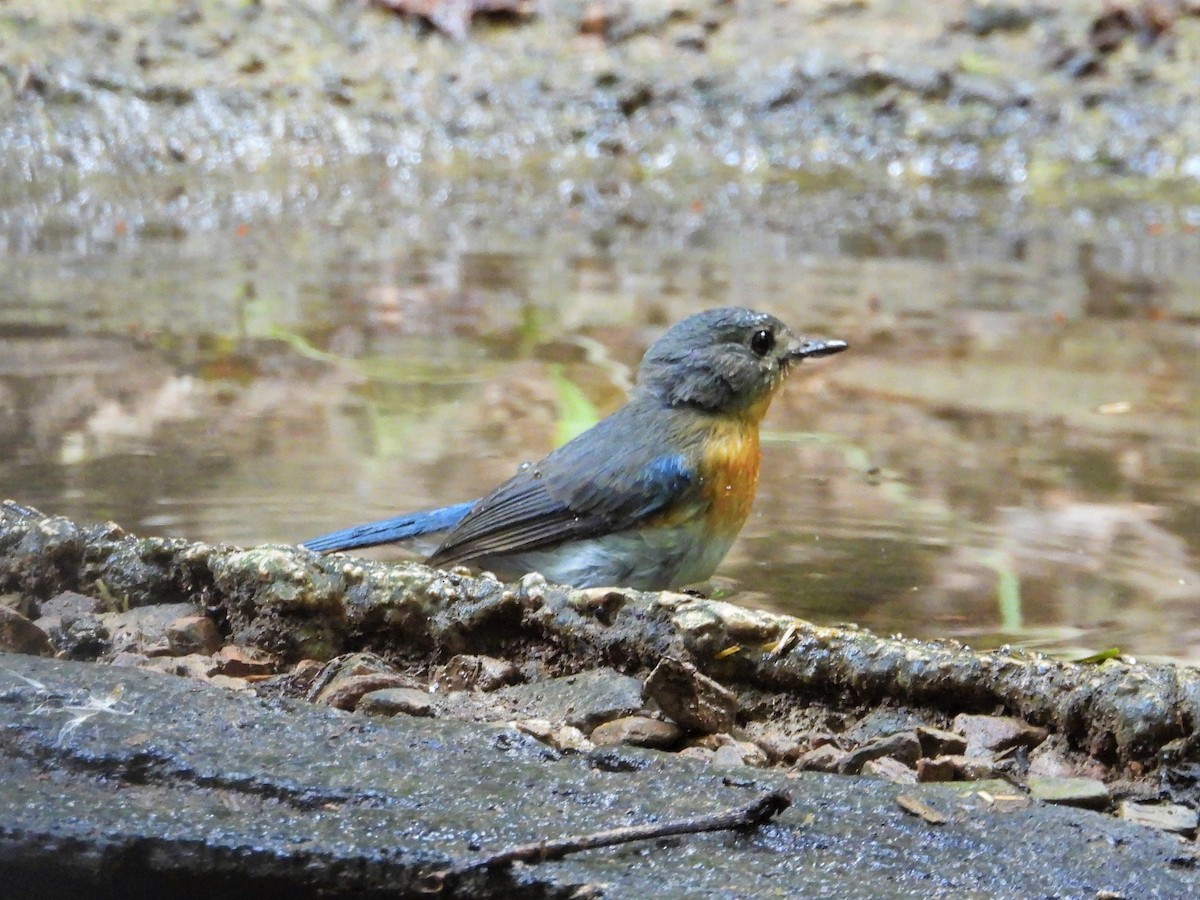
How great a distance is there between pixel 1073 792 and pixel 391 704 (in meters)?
0.87

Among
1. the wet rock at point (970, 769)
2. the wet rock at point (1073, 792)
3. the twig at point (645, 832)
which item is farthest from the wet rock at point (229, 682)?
the wet rock at point (1073, 792)

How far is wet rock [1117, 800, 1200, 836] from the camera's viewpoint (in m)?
1.78

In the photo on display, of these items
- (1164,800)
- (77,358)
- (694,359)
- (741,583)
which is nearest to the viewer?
(1164,800)

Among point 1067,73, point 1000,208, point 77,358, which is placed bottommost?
point 77,358

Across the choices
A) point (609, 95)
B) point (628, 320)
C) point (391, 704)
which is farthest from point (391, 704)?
point (609, 95)

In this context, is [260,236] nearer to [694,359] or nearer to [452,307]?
[452,307]

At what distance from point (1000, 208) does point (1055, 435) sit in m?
5.05

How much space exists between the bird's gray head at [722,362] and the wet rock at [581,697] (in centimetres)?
155

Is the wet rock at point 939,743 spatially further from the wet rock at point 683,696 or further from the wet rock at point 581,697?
the wet rock at point 581,697

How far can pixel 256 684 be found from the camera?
2.16m

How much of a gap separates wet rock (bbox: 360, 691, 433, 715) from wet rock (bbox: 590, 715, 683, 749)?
229 mm

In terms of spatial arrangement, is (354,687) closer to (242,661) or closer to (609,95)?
(242,661)

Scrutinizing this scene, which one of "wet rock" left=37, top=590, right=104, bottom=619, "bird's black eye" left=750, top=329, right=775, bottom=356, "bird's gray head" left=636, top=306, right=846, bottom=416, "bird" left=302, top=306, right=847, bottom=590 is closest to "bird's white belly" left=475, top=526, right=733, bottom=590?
"bird" left=302, top=306, right=847, bottom=590

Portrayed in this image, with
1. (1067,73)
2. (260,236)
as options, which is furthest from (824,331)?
(1067,73)
